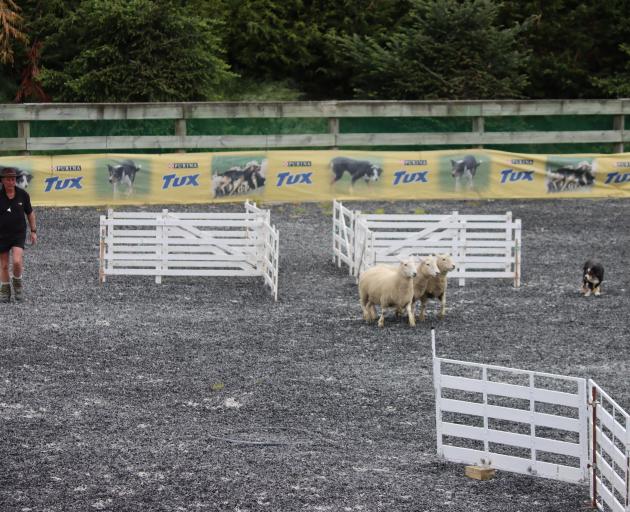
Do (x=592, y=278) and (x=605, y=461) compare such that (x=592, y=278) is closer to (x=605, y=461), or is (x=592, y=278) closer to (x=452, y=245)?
(x=452, y=245)

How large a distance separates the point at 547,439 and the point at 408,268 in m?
6.05

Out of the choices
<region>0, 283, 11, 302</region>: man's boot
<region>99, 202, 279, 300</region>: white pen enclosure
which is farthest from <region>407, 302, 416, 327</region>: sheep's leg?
<region>0, 283, 11, 302</region>: man's boot

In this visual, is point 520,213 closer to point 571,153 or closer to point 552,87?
point 571,153

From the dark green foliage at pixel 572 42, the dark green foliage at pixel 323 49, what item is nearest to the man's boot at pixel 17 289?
the dark green foliage at pixel 323 49

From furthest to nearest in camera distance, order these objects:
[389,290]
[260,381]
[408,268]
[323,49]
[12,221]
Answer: [323,49] < [12,221] < [389,290] < [408,268] < [260,381]

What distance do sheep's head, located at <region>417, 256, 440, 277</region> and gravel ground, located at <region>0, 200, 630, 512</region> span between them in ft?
2.24

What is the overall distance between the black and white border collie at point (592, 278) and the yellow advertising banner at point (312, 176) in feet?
31.9

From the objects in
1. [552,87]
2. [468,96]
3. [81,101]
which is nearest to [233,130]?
[81,101]

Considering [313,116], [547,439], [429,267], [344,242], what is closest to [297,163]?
[313,116]

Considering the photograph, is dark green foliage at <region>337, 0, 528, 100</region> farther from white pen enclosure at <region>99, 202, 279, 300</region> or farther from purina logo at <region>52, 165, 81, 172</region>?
white pen enclosure at <region>99, 202, 279, 300</region>

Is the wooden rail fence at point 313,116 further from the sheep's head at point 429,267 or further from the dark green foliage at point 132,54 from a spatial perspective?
the sheep's head at point 429,267

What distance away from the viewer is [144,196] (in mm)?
25984

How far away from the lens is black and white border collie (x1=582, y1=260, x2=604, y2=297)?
1720cm

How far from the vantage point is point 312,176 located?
87.8 feet
